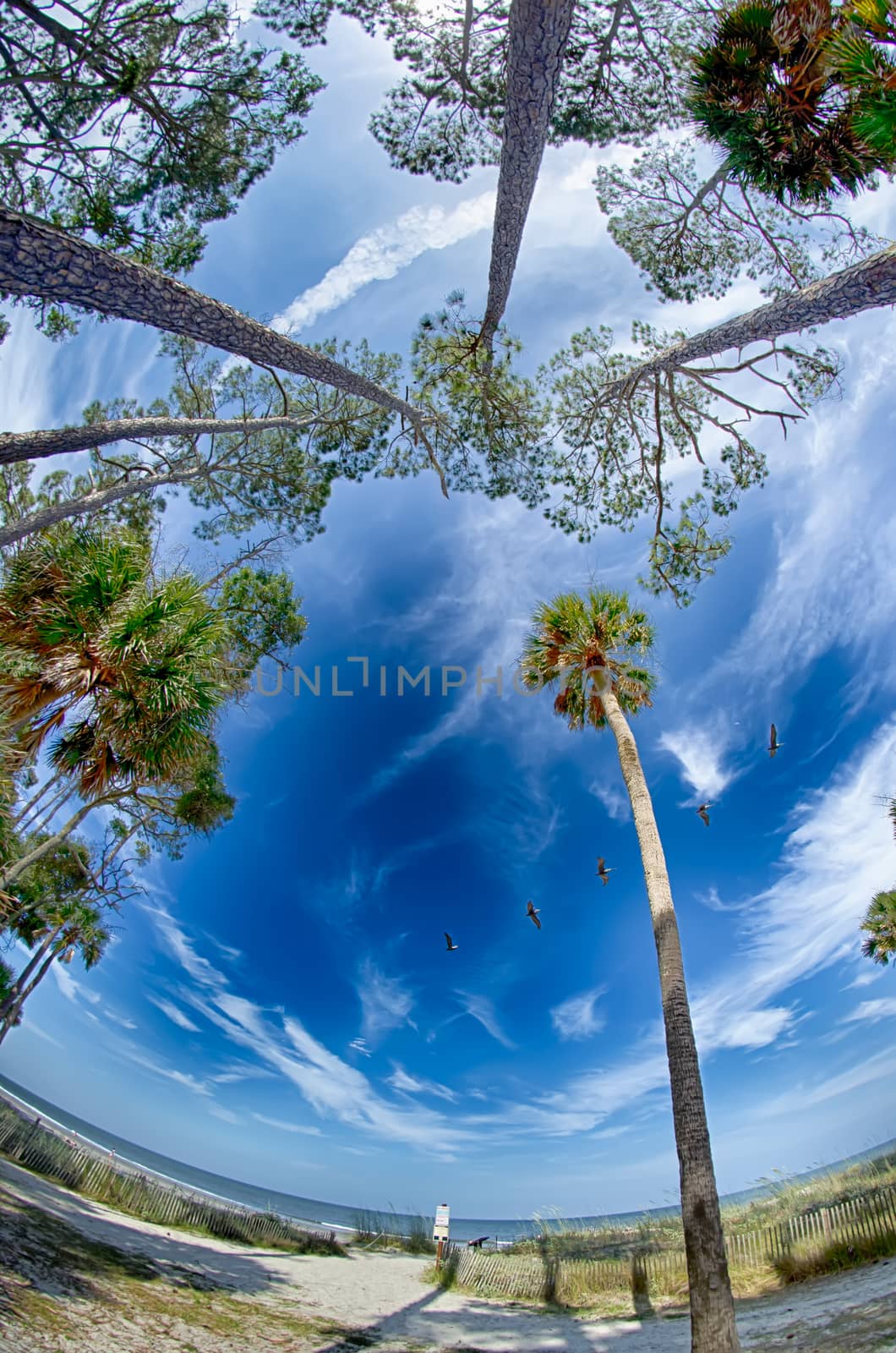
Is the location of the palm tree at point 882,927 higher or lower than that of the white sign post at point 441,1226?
higher

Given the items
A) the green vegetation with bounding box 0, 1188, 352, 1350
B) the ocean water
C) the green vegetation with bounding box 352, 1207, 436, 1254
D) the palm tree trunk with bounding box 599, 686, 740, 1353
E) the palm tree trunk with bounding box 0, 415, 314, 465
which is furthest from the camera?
the ocean water

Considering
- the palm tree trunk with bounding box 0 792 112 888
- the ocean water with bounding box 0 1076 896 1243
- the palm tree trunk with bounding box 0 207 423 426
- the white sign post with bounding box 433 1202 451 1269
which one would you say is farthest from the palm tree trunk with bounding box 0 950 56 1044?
the ocean water with bounding box 0 1076 896 1243

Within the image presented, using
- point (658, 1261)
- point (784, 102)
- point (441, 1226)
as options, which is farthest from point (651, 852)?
point (441, 1226)

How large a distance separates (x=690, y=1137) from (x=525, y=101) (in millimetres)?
10521

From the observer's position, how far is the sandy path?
672 centimetres

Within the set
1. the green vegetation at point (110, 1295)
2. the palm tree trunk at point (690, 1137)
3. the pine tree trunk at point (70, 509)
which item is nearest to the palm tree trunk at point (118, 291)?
the pine tree trunk at point (70, 509)

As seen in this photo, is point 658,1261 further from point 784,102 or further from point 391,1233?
point 784,102

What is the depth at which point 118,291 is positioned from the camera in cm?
520

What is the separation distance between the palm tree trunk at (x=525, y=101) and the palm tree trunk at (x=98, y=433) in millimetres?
4911

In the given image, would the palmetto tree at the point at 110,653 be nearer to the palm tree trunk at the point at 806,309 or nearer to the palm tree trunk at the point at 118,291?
the palm tree trunk at the point at 118,291

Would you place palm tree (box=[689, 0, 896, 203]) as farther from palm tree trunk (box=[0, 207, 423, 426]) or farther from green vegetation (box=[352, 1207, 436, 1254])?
green vegetation (box=[352, 1207, 436, 1254])

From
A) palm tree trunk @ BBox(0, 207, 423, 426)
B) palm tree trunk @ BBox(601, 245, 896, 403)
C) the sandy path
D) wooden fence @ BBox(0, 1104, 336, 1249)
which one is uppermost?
palm tree trunk @ BBox(601, 245, 896, 403)

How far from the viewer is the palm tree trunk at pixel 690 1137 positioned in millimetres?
5172

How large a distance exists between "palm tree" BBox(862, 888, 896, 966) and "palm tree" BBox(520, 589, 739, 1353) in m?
9.83
